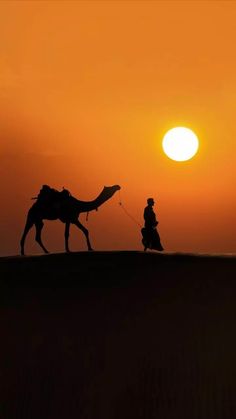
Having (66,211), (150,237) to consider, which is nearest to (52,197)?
(66,211)

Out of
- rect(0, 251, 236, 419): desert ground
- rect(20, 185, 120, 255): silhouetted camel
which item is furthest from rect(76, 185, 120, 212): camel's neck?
rect(0, 251, 236, 419): desert ground

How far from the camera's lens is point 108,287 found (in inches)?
42.7

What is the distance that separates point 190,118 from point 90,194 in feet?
0.90

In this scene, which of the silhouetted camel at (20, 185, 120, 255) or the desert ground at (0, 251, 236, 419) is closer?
the desert ground at (0, 251, 236, 419)

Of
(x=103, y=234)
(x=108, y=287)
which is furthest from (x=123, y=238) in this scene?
(x=108, y=287)

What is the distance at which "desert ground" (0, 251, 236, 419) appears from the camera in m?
0.94

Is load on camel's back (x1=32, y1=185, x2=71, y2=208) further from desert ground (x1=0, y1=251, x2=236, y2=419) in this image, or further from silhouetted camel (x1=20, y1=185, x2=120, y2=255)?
desert ground (x1=0, y1=251, x2=236, y2=419)

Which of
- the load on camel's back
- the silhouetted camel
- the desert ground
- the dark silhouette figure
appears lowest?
the desert ground

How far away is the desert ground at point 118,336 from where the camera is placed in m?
0.94

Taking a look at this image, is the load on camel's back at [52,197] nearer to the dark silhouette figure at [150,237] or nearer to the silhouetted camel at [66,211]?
the silhouetted camel at [66,211]

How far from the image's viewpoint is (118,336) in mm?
1021

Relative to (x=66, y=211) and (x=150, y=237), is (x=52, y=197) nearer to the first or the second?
(x=66, y=211)

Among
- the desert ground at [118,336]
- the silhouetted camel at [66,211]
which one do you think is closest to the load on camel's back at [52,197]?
the silhouetted camel at [66,211]

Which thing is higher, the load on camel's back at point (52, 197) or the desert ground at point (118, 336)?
the load on camel's back at point (52, 197)
